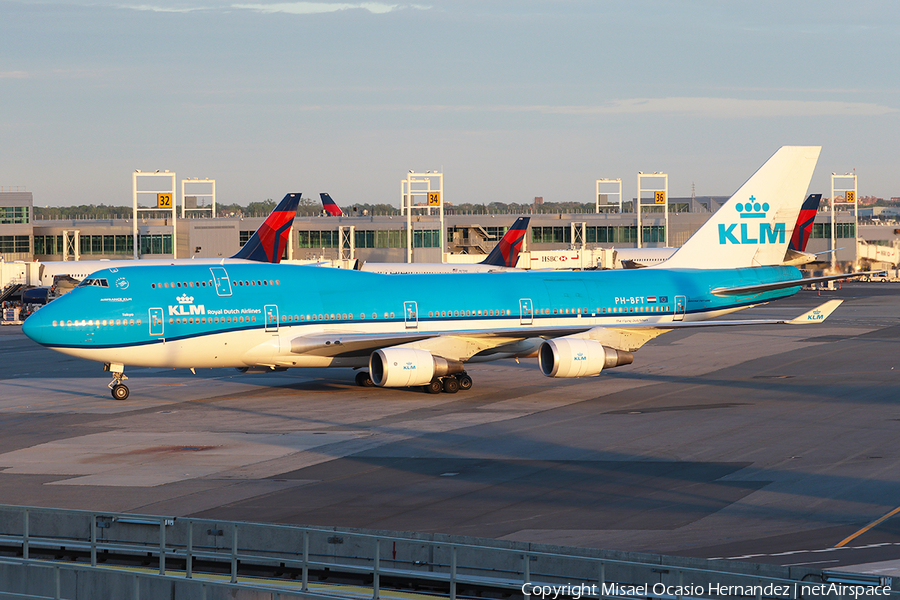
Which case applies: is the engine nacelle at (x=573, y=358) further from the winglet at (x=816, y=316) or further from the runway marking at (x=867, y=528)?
the runway marking at (x=867, y=528)

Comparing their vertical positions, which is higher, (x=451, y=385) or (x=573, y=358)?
(x=573, y=358)

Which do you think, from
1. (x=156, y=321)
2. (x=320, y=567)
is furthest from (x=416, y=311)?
(x=320, y=567)

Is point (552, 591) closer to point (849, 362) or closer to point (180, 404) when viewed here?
point (180, 404)

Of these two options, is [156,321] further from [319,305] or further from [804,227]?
[804,227]

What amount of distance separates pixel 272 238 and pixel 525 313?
46.4 metres

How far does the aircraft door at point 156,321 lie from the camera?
125 ft

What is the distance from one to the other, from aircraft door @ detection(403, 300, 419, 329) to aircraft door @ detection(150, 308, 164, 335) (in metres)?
9.71

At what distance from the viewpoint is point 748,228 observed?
1859 inches

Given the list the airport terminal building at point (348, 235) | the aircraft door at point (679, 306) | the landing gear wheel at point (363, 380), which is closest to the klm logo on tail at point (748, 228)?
the aircraft door at point (679, 306)

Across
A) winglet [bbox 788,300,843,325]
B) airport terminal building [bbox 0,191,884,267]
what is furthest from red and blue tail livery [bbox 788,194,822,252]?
winglet [bbox 788,300,843,325]

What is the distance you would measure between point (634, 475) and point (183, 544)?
12.8m

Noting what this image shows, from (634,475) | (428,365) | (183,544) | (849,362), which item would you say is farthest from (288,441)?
(849,362)

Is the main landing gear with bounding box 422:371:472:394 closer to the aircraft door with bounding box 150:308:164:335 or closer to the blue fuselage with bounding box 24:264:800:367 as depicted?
the blue fuselage with bounding box 24:264:800:367

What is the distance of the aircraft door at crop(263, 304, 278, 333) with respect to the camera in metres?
39.4
